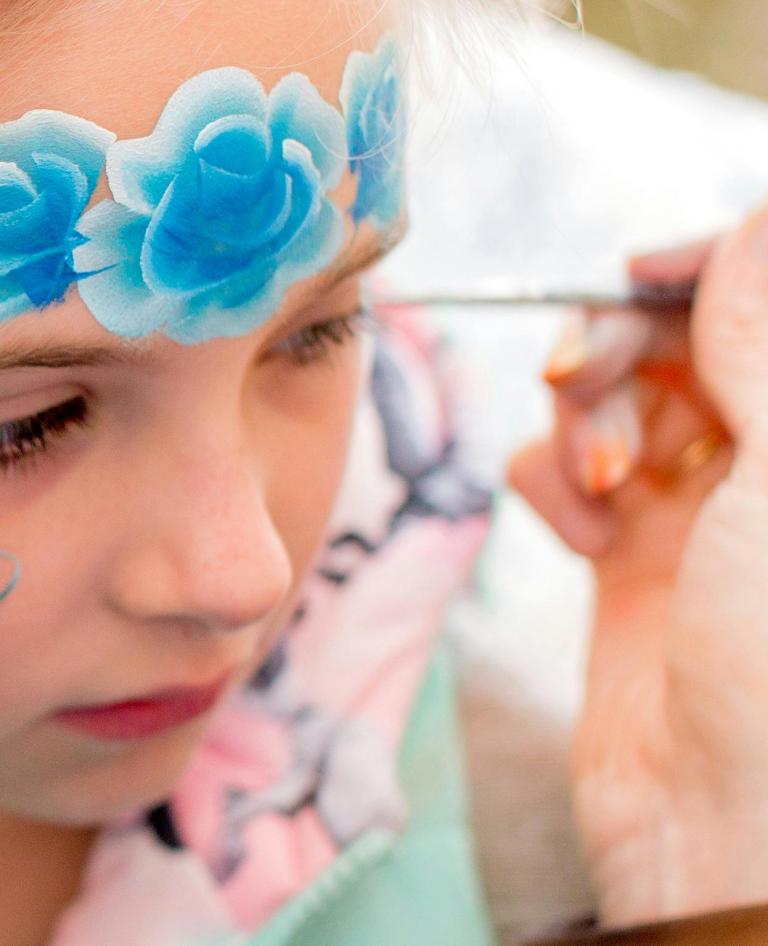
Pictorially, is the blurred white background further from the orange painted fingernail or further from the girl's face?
the girl's face

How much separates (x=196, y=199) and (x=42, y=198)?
6 cm

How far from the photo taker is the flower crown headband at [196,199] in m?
0.40

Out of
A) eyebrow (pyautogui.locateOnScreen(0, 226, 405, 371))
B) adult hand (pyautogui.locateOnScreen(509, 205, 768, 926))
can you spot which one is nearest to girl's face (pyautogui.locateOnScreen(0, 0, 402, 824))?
eyebrow (pyautogui.locateOnScreen(0, 226, 405, 371))

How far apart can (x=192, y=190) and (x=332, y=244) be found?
0.08m

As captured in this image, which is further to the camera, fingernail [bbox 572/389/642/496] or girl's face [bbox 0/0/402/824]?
fingernail [bbox 572/389/642/496]

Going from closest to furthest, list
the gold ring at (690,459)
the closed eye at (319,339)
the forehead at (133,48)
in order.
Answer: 1. the forehead at (133,48)
2. the closed eye at (319,339)
3. the gold ring at (690,459)

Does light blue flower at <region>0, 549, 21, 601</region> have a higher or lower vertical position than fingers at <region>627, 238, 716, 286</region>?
higher

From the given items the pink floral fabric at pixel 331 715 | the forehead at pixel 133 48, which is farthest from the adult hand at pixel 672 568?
the forehead at pixel 133 48

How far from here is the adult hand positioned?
637 millimetres

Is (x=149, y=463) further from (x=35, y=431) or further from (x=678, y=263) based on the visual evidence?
(x=678, y=263)

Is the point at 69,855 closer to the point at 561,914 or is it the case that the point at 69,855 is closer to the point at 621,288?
the point at 561,914

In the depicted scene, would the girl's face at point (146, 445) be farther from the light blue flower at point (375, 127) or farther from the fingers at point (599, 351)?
the fingers at point (599, 351)

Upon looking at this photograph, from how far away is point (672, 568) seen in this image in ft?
2.63

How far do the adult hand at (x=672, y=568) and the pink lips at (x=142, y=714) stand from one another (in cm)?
28
